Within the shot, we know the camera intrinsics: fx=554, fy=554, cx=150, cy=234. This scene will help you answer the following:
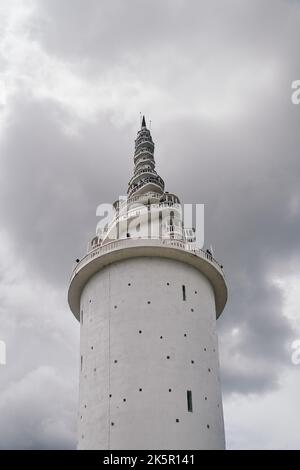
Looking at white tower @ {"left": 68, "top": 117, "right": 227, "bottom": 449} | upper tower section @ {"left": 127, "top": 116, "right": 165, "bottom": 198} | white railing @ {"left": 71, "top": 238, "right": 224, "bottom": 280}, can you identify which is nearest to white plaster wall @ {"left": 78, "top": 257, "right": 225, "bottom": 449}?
white tower @ {"left": 68, "top": 117, "right": 227, "bottom": 449}

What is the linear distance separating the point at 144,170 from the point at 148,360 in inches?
876

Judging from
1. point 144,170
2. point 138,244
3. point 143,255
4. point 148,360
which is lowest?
point 148,360

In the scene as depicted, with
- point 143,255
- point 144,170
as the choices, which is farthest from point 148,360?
point 144,170

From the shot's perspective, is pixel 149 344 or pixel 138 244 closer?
pixel 149 344

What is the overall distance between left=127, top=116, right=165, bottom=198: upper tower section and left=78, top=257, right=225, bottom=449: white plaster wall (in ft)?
39.1

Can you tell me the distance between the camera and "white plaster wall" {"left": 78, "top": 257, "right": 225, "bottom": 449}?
3144 centimetres

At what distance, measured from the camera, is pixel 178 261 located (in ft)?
123

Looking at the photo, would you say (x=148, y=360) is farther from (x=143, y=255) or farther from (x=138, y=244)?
(x=138, y=244)

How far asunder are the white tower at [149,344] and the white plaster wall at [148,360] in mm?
57

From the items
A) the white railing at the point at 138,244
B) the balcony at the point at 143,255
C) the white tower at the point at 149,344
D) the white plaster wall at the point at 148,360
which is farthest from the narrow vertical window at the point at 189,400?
the white railing at the point at 138,244

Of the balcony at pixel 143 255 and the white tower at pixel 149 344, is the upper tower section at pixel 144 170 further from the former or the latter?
the balcony at pixel 143 255

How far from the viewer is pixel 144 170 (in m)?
50.8
